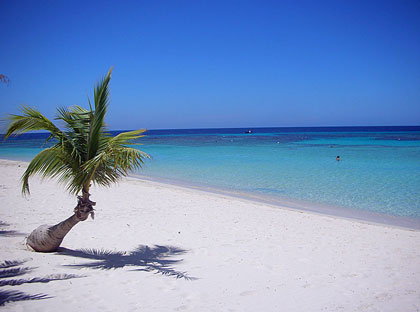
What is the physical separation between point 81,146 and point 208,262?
2.63 meters

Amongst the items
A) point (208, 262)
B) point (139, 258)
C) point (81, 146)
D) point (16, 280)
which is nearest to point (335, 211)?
point (208, 262)

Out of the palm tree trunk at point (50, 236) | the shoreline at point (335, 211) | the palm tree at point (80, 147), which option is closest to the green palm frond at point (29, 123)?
the palm tree at point (80, 147)

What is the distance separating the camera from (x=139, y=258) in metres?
5.00

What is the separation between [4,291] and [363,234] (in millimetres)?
6609

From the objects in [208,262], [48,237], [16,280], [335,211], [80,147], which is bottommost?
[335,211]

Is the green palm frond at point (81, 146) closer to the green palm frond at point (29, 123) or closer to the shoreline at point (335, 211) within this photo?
the green palm frond at point (29, 123)

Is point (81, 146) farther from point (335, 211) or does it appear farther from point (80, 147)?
point (335, 211)

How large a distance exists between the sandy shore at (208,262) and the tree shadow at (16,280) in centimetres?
1

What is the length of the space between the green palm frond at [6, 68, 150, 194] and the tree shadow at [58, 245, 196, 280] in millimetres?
1138

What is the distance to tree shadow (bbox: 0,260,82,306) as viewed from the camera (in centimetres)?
331

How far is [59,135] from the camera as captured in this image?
14.4ft

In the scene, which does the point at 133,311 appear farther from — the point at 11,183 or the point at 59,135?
the point at 11,183

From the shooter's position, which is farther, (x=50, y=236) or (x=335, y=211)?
(x=335, y=211)

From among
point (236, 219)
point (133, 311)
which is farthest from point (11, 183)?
point (133, 311)
